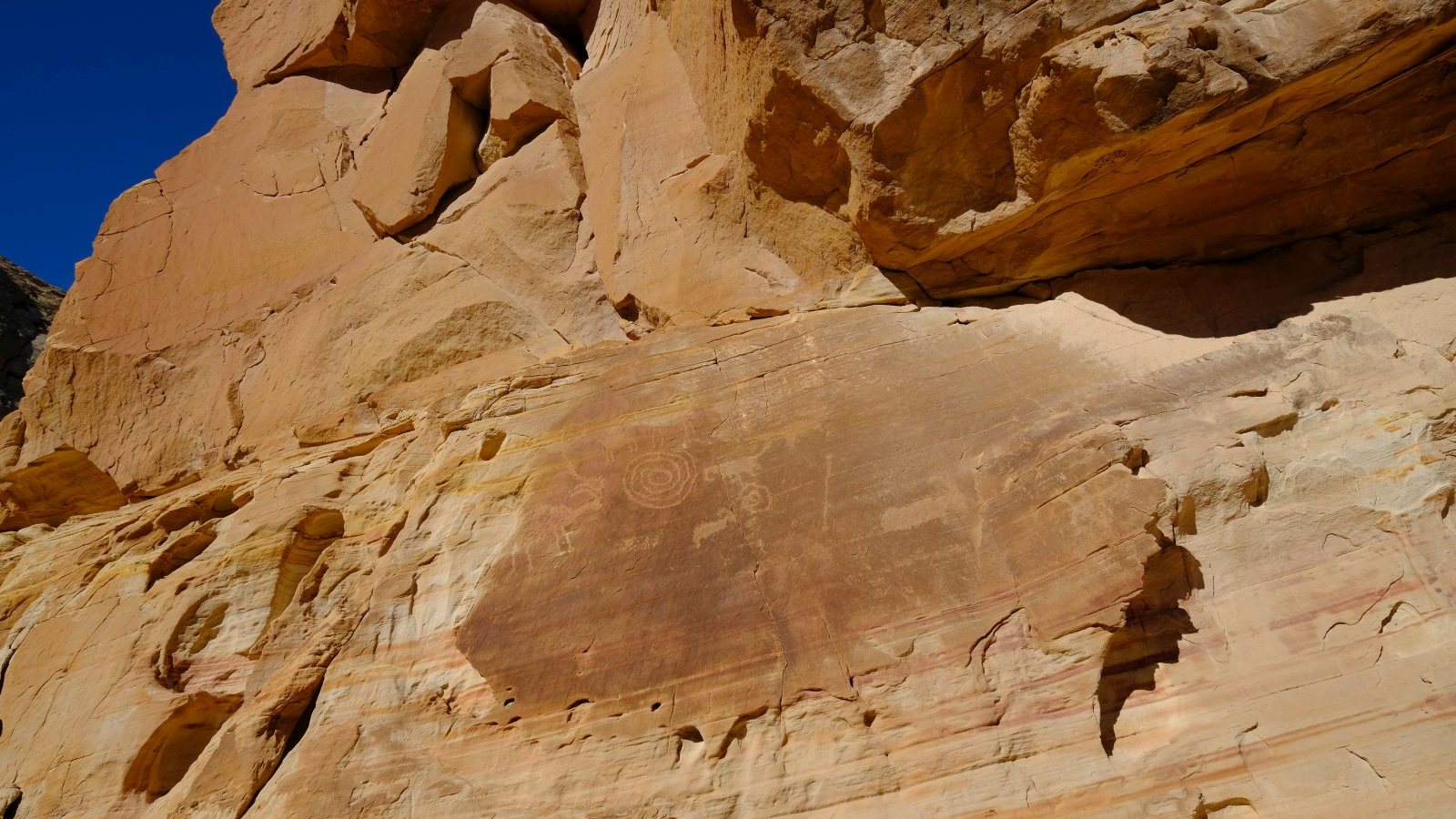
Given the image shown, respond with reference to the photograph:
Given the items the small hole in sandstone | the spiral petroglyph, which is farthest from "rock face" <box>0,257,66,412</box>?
the small hole in sandstone

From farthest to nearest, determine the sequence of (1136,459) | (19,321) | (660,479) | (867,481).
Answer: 1. (19,321)
2. (660,479)
3. (867,481)
4. (1136,459)

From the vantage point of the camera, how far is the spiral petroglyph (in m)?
4.60

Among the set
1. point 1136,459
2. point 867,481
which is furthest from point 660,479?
point 1136,459

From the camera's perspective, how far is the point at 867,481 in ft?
14.3

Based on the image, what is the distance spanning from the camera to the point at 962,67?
4.48 meters

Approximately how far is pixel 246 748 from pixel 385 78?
256 inches

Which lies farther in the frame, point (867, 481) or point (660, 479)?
point (660, 479)

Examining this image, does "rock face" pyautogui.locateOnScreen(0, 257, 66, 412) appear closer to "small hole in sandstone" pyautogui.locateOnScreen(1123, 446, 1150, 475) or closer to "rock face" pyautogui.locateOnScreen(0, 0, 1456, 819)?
"rock face" pyautogui.locateOnScreen(0, 0, 1456, 819)

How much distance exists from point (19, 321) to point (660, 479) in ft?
43.7

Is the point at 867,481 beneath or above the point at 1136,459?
above

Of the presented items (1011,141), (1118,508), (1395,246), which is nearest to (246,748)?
(1118,508)

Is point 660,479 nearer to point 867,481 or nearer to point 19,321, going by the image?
point 867,481

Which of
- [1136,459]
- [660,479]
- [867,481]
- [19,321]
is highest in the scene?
[19,321]

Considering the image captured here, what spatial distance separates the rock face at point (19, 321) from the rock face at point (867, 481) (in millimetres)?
7912
